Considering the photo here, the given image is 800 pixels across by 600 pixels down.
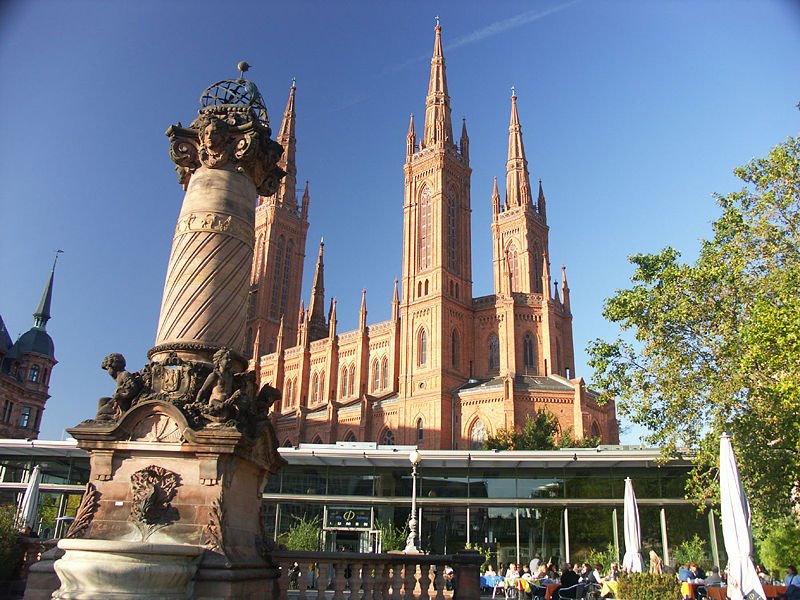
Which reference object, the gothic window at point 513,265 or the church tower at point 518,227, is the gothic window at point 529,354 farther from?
the gothic window at point 513,265

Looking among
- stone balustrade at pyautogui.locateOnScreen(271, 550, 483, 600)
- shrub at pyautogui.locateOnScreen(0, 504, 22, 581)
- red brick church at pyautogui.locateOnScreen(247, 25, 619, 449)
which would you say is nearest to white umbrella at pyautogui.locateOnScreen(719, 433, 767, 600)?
stone balustrade at pyautogui.locateOnScreen(271, 550, 483, 600)

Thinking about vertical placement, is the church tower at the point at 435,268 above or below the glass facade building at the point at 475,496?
above

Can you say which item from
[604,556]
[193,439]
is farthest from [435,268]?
[193,439]

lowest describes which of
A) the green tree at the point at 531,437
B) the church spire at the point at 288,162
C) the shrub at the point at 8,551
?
the shrub at the point at 8,551

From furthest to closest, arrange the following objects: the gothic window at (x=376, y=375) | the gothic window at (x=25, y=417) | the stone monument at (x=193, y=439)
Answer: the gothic window at (x=376, y=375) < the gothic window at (x=25, y=417) < the stone monument at (x=193, y=439)

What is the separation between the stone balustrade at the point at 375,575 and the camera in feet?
27.8

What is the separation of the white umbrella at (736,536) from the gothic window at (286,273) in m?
77.5

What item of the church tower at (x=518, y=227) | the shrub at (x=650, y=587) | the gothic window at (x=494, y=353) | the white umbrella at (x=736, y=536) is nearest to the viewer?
the white umbrella at (x=736, y=536)

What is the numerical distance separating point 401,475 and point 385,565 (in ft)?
71.4

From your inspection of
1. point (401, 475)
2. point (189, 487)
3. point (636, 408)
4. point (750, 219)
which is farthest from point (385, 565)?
point (401, 475)

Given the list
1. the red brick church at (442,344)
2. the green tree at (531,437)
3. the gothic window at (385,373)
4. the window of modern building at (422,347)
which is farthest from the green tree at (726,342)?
the gothic window at (385,373)

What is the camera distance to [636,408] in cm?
2189

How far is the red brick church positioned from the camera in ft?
184

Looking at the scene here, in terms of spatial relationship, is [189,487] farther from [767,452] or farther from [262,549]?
[767,452]
